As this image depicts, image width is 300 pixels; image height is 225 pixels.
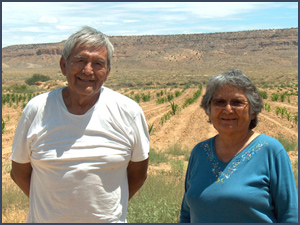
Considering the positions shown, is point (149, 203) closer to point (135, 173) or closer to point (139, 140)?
point (135, 173)

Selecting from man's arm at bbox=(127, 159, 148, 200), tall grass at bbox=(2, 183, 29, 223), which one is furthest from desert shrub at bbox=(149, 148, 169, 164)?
man's arm at bbox=(127, 159, 148, 200)

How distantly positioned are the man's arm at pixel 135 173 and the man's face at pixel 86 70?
0.61 metres

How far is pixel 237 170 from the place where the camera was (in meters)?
2.32

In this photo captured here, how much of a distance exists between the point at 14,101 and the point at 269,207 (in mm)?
22257

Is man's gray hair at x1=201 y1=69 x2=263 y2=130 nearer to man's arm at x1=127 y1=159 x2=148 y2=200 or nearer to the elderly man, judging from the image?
the elderly man

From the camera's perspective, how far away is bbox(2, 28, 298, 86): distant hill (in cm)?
9094

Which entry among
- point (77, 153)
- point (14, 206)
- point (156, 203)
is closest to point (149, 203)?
point (156, 203)

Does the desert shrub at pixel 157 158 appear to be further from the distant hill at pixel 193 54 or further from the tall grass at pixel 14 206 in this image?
the distant hill at pixel 193 54

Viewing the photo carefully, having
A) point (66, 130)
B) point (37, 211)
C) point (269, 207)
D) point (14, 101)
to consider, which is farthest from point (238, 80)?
point (14, 101)

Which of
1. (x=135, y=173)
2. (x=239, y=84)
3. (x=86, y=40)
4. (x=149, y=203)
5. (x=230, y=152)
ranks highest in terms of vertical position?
(x=86, y=40)

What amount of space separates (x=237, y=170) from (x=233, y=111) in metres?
0.38

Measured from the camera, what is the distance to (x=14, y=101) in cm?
2259

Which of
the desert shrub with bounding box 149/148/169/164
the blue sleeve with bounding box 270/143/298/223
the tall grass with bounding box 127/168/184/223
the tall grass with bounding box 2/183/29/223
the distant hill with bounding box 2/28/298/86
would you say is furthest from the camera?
the distant hill with bounding box 2/28/298/86

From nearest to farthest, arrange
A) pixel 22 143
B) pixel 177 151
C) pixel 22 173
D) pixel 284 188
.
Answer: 1. pixel 284 188
2. pixel 22 143
3. pixel 22 173
4. pixel 177 151
